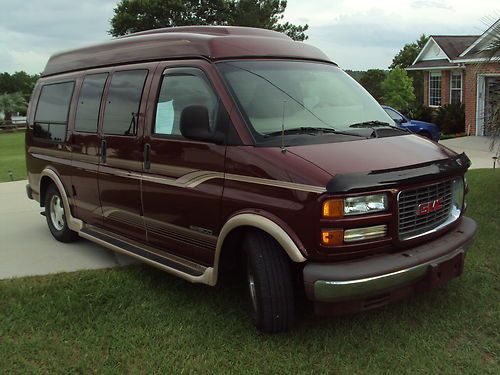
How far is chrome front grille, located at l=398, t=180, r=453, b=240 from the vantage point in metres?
3.64

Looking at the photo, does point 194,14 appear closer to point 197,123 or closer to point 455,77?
point 455,77

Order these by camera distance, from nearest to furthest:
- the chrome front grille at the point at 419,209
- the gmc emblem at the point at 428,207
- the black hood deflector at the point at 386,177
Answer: the black hood deflector at the point at 386,177 < the chrome front grille at the point at 419,209 < the gmc emblem at the point at 428,207

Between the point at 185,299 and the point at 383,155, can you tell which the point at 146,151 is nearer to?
the point at 185,299

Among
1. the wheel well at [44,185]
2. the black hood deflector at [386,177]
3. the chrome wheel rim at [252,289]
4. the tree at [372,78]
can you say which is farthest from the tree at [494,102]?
the tree at [372,78]

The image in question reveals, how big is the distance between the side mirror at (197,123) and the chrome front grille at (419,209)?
1.40 metres

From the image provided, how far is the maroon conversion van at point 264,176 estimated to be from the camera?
346 cm

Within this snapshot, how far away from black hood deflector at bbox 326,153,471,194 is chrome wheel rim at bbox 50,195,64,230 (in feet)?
13.5

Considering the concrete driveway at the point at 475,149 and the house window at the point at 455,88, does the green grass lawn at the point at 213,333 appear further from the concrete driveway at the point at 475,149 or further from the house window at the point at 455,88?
the house window at the point at 455,88

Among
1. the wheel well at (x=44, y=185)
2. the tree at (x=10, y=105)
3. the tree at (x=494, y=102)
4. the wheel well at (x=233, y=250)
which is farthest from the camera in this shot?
the tree at (x=10, y=105)

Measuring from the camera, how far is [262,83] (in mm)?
4273

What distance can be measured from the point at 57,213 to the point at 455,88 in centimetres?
2342

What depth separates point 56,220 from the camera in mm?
6652

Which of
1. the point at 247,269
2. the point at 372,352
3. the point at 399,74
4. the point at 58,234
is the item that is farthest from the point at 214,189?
the point at 399,74

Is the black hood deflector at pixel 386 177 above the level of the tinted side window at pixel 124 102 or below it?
below
